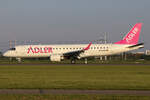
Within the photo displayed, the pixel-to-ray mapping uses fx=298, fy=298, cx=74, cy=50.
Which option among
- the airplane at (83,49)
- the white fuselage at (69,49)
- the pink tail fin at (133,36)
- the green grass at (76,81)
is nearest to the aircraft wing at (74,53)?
the airplane at (83,49)

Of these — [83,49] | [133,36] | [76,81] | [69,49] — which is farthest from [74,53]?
[76,81]

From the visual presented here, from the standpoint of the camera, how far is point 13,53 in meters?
55.7

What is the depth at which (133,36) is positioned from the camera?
54.4m

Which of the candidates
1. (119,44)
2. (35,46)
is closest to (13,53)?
(35,46)

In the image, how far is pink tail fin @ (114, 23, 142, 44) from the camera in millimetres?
54312

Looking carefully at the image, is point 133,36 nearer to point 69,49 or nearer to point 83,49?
point 83,49

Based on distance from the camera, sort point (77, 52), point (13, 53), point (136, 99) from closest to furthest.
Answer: point (136, 99) → point (77, 52) → point (13, 53)

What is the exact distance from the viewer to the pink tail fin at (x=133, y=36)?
178 feet

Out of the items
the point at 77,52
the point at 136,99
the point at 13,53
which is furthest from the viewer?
the point at 13,53

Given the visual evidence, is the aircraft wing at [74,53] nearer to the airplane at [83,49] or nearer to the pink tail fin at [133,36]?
the airplane at [83,49]

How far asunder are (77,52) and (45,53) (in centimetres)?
603

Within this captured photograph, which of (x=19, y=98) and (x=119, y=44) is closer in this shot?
(x=19, y=98)

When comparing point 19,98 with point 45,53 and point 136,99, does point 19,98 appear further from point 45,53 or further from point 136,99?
point 45,53

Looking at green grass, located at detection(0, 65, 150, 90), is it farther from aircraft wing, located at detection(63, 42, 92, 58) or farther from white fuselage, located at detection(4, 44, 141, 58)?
white fuselage, located at detection(4, 44, 141, 58)
